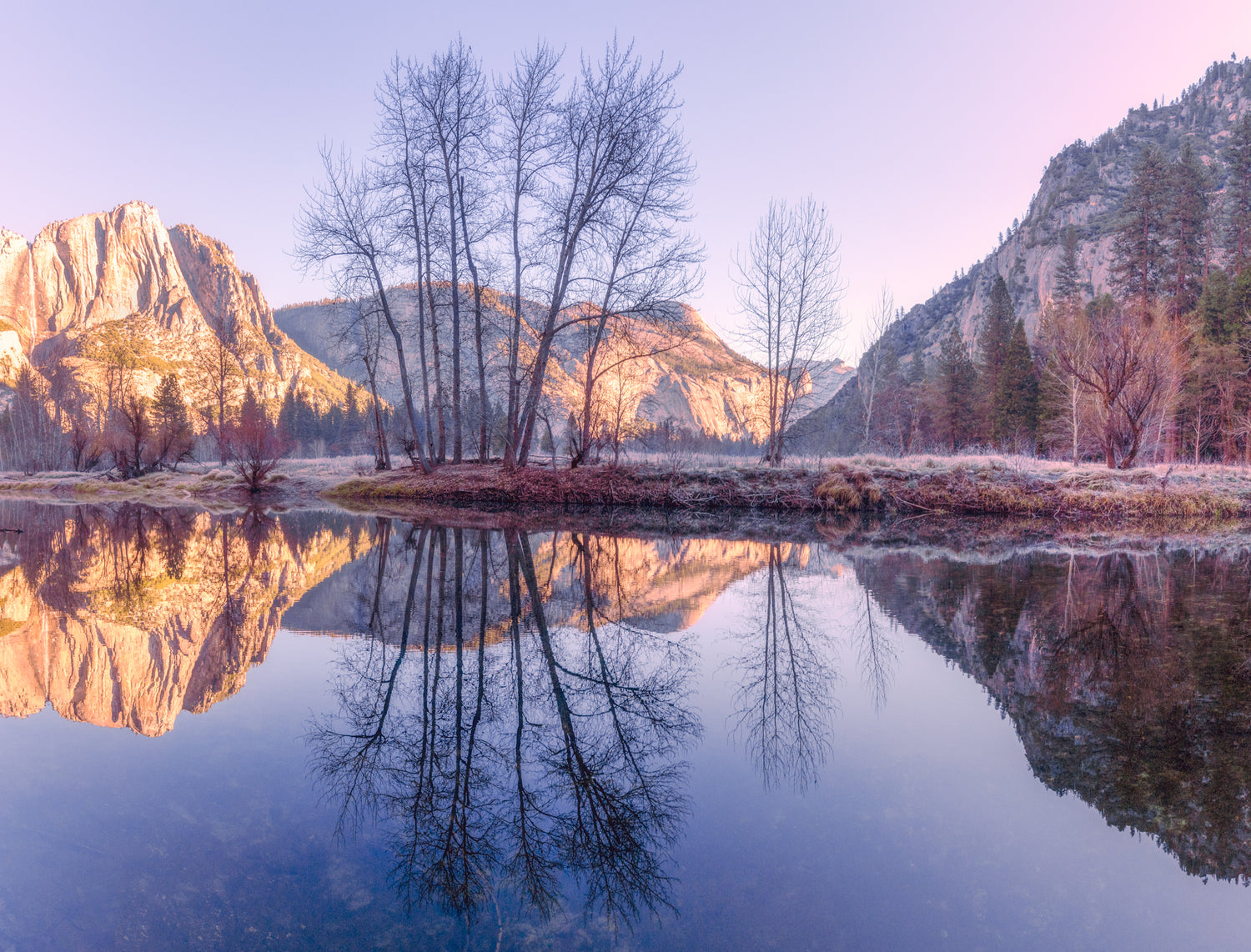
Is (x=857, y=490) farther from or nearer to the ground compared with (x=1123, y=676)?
farther from the ground

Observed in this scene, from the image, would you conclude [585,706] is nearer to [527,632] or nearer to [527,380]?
[527,632]

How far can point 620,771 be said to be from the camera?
305cm

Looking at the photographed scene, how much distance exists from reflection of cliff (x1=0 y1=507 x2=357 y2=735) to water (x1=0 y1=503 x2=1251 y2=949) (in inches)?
1.8

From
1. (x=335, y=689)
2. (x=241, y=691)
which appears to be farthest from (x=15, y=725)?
(x=335, y=689)

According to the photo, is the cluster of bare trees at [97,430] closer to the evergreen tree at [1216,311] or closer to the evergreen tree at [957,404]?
the evergreen tree at [957,404]

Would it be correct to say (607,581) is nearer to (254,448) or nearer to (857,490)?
(857,490)

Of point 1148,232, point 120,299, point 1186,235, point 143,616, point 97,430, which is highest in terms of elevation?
point 120,299

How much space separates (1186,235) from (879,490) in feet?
153

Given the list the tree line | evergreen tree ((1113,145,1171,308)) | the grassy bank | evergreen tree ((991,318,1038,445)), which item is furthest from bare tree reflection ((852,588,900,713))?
evergreen tree ((1113,145,1171,308))

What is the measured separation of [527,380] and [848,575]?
1247 centimetres

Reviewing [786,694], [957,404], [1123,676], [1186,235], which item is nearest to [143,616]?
[786,694]

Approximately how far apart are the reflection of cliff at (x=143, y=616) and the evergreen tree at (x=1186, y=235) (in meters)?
54.0

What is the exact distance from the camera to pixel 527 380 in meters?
18.4

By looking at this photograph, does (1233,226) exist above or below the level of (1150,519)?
above
